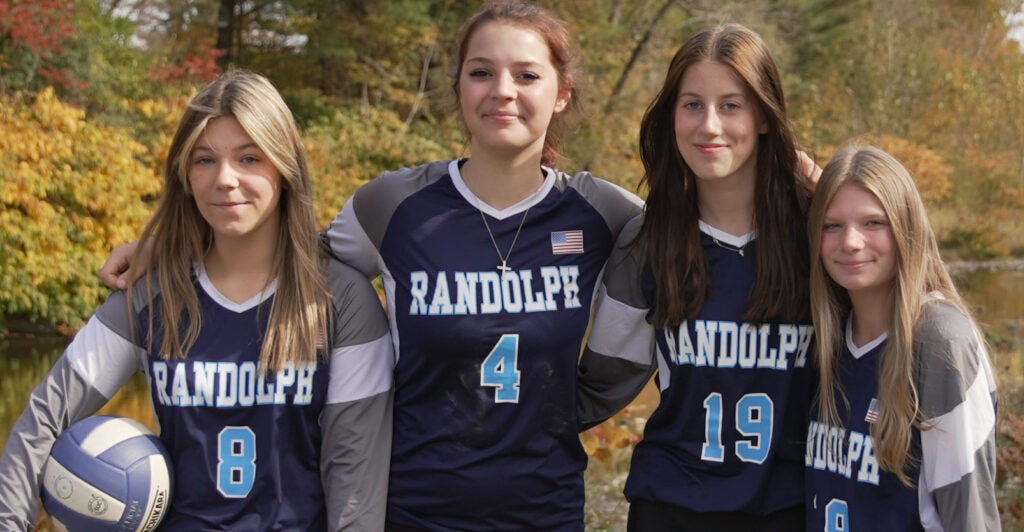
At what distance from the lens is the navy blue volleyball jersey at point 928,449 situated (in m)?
2.48

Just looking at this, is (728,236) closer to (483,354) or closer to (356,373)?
(483,354)

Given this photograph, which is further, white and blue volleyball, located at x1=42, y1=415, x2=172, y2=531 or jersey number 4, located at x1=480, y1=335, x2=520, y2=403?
jersey number 4, located at x1=480, y1=335, x2=520, y2=403

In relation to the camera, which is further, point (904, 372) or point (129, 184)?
point (129, 184)

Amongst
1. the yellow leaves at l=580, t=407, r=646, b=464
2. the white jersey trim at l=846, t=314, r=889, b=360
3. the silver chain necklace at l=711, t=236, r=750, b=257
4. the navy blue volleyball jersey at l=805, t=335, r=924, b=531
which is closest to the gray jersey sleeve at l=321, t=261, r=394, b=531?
the silver chain necklace at l=711, t=236, r=750, b=257

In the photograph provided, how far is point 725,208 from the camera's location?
9.96ft

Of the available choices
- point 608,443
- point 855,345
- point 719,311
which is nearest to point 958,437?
point 855,345

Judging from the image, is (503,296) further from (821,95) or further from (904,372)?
(821,95)

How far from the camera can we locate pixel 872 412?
8.72ft

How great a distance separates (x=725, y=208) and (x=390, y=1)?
50.8 feet

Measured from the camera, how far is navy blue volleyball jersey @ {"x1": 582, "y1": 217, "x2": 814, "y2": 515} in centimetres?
284

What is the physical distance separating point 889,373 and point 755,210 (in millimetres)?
642

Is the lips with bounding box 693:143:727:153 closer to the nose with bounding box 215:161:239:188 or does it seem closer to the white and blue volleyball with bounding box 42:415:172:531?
the nose with bounding box 215:161:239:188

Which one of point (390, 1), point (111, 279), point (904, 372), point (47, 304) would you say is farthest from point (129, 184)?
point (904, 372)

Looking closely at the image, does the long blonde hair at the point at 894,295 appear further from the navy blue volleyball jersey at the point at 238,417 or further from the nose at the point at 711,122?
the navy blue volleyball jersey at the point at 238,417
